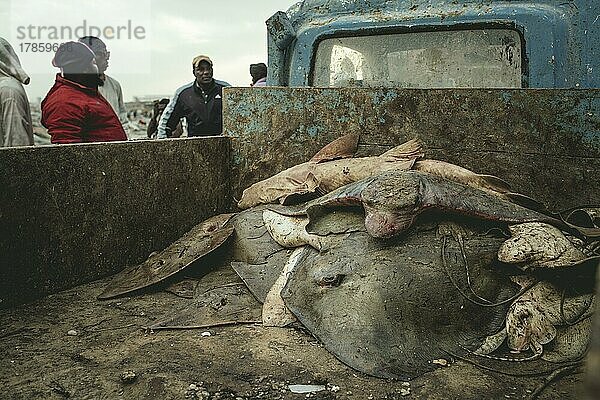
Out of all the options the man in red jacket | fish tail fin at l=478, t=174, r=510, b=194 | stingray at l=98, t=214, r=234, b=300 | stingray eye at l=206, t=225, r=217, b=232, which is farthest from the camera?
the man in red jacket

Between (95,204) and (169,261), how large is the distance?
1.58 feet

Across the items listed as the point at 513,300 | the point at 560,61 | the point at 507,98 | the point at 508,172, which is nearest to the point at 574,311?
the point at 513,300

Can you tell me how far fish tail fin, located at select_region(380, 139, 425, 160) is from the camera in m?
3.33

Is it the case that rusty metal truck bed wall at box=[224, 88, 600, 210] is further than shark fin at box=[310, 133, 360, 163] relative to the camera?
No

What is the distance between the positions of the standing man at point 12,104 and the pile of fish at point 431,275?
2.54 metres

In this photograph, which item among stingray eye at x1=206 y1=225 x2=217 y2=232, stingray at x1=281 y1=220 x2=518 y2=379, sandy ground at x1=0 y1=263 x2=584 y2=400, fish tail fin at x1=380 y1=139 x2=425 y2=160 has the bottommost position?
sandy ground at x1=0 y1=263 x2=584 y2=400

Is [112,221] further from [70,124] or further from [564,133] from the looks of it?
[564,133]

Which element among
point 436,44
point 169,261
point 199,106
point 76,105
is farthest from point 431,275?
point 199,106

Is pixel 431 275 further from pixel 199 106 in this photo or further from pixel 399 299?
pixel 199 106

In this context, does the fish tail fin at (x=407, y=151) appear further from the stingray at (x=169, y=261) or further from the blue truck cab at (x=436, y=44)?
the stingray at (x=169, y=261)

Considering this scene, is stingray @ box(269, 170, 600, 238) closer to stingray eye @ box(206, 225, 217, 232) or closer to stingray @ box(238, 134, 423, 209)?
stingray @ box(238, 134, 423, 209)

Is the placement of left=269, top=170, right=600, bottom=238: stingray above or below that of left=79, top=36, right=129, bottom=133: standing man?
below

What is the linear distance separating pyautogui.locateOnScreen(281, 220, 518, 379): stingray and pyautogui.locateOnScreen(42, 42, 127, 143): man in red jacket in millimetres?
2176

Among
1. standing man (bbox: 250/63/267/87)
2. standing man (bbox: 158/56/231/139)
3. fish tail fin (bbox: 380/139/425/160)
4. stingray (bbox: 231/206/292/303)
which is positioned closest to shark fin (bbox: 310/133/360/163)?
fish tail fin (bbox: 380/139/425/160)
